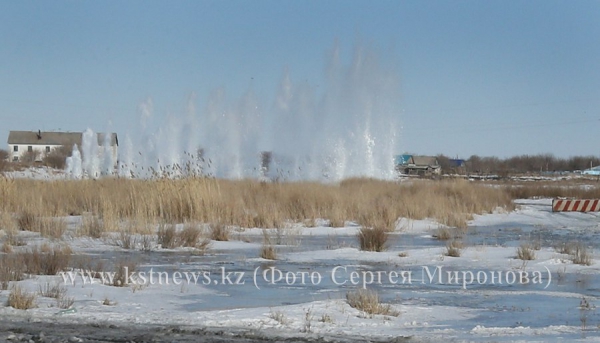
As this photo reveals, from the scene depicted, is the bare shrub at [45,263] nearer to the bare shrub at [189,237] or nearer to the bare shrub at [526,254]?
the bare shrub at [189,237]

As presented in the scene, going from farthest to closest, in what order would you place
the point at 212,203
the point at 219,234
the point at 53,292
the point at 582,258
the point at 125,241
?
the point at 212,203 < the point at 219,234 < the point at 125,241 < the point at 582,258 < the point at 53,292

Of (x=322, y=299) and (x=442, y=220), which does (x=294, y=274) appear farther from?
(x=442, y=220)

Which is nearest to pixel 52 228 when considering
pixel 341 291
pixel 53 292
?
pixel 53 292

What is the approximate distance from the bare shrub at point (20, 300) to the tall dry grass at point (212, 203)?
7620 millimetres

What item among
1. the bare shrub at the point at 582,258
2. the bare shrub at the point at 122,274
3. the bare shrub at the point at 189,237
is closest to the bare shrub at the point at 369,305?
the bare shrub at the point at 122,274

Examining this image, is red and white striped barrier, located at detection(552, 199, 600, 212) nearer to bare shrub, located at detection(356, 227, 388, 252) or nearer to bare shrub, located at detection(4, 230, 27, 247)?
bare shrub, located at detection(356, 227, 388, 252)

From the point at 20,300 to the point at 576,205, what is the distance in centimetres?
2332

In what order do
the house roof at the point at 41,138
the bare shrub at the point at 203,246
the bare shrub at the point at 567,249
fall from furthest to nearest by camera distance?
the house roof at the point at 41,138, the bare shrub at the point at 203,246, the bare shrub at the point at 567,249

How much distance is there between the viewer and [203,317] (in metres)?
6.68

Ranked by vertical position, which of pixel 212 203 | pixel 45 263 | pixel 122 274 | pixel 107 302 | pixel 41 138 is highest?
pixel 41 138

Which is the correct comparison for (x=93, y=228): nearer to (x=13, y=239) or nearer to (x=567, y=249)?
(x=13, y=239)

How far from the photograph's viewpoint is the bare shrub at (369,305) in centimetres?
693

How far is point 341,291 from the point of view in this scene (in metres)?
8.43

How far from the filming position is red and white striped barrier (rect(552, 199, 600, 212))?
26.1 m
